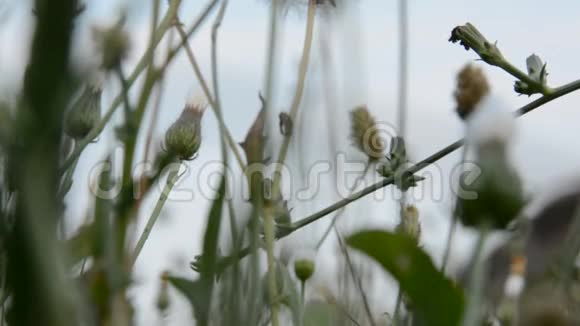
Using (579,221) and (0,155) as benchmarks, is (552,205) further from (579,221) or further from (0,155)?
(0,155)

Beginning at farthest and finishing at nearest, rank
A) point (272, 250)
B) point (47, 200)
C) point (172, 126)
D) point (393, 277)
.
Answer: point (172, 126), point (272, 250), point (393, 277), point (47, 200)

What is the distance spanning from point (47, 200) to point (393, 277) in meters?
0.32

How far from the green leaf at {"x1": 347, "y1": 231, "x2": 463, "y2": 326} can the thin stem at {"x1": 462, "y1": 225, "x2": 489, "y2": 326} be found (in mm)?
73

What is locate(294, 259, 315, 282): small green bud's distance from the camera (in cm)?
95

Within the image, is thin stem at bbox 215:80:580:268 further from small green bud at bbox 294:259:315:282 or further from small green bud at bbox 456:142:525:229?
small green bud at bbox 456:142:525:229

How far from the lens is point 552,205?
90 centimetres

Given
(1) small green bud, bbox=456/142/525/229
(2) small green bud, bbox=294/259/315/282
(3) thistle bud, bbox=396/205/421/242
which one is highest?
(3) thistle bud, bbox=396/205/421/242

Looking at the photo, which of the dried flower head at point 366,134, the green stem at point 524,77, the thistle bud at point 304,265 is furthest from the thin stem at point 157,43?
the green stem at point 524,77

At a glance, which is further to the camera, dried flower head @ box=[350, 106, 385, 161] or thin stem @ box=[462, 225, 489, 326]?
dried flower head @ box=[350, 106, 385, 161]

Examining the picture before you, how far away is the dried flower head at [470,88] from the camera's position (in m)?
0.90

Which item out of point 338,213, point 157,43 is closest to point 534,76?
point 338,213

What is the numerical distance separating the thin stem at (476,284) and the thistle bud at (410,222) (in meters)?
0.46

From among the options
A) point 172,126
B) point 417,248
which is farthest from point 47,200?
point 172,126

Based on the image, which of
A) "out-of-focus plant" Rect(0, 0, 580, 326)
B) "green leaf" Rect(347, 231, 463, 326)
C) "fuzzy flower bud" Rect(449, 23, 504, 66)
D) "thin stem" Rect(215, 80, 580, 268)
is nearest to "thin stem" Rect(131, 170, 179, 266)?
"out-of-focus plant" Rect(0, 0, 580, 326)
